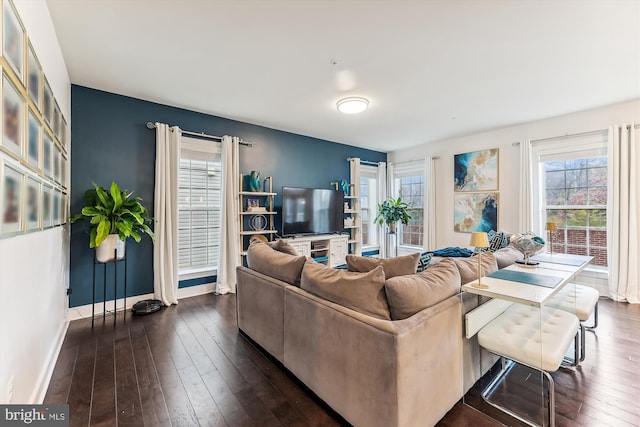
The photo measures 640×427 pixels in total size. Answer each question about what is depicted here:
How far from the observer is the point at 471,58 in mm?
2648

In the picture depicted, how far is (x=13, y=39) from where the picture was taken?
52.4 inches

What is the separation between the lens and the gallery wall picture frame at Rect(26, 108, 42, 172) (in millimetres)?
1549

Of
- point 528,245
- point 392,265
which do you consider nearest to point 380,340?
point 392,265

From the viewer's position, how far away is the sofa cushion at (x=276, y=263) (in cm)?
218

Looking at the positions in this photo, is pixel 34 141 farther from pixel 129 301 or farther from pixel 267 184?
pixel 267 184

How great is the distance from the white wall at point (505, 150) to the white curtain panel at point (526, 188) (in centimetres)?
15

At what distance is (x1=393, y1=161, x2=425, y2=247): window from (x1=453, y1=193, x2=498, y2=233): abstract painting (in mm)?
877

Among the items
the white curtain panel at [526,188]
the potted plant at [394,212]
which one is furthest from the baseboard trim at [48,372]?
the white curtain panel at [526,188]

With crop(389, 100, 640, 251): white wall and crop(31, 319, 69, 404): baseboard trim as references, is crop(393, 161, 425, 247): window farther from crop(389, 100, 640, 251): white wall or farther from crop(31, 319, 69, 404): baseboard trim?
crop(31, 319, 69, 404): baseboard trim

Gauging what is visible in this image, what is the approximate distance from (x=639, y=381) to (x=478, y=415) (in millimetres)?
1362

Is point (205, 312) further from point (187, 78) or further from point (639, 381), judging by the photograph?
point (639, 381)

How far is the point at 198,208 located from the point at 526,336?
4180 mm

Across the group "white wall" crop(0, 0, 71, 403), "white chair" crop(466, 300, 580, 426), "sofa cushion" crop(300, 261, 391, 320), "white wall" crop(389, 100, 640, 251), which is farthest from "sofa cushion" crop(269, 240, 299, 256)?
"white wall" crop(389, 100, 640, 251)

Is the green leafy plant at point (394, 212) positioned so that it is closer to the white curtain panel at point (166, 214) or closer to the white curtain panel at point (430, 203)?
the white curtain panel at point (430, 203)
